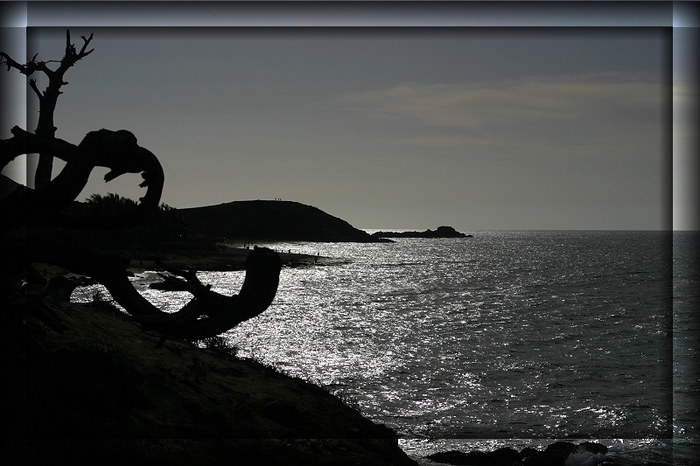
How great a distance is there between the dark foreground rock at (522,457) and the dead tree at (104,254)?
13998 millimetres

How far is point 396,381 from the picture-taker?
105 ft

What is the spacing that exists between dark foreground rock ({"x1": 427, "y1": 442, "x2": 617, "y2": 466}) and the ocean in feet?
1.45

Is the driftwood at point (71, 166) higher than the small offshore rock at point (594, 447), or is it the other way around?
the driftwood at point (71, 166)

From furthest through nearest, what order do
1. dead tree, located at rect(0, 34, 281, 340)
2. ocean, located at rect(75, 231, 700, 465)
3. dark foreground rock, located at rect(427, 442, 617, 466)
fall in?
ocean, located at rect(75, 231, 700, 465) → dark foreground rock, located at rect(427, 442, 617, 466) → dead tree, located at rect(0, 34, 281, 340)

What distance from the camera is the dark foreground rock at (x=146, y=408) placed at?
29.0 feet

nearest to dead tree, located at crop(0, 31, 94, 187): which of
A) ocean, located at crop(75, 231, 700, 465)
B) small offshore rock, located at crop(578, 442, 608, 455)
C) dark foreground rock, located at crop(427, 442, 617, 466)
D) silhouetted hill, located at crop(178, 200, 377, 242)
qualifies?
ocean, located at crop(75, 231, 700, 465)

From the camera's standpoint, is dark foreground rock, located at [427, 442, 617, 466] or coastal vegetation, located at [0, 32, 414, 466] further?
dark foreground rock, located at [427, 442, 617, 466]

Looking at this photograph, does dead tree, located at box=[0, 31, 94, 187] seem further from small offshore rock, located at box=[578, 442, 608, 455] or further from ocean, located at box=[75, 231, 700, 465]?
small offshore rock, located at box=[578, 442, 608, 455]

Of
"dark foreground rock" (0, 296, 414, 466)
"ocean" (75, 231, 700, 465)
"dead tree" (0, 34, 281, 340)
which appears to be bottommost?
"ocean" (75, 231, 700, 465)

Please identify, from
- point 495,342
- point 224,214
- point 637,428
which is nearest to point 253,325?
point 495,342

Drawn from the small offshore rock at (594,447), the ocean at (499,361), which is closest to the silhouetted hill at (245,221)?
the ocean at (499,361)

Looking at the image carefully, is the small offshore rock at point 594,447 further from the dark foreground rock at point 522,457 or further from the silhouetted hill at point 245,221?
the silhouetted hill at point 245,221

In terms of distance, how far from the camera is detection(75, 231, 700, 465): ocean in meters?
24.0

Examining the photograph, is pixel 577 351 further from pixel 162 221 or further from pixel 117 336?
pixel 162 221
